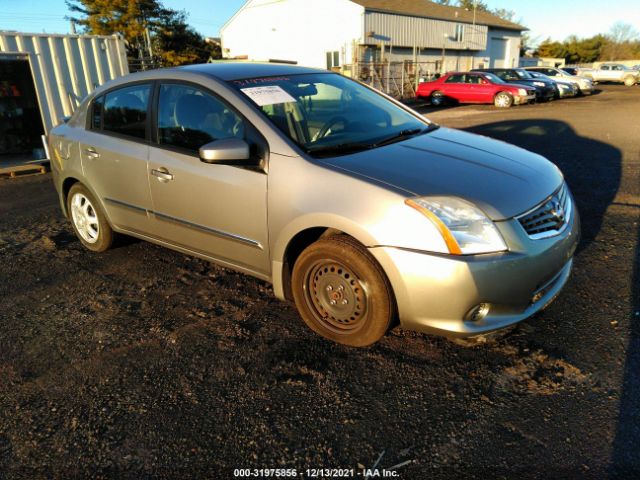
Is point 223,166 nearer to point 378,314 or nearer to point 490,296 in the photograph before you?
point 378,314

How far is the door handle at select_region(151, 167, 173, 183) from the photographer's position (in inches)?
136

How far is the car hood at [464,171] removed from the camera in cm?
256

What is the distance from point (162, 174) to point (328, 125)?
126 centimetres

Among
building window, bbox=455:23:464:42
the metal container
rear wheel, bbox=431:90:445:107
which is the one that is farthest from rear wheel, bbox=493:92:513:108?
building window, bbox=455:23:464:42

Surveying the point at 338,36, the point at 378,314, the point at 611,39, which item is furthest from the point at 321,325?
the point at 611,39

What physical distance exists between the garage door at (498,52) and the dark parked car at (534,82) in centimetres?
2136

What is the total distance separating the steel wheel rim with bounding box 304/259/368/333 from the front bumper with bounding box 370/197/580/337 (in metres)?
0.25

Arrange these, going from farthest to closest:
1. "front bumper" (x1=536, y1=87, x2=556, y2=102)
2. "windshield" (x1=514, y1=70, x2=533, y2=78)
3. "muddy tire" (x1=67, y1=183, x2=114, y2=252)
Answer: "windshield" (x1=514, y1=70, x2=533, y2=78), "front bumper" (x1=536, y1=87, x2=556, y2=102), "muddy tire" (x1=67, y1=183, x2=114, y2=252)

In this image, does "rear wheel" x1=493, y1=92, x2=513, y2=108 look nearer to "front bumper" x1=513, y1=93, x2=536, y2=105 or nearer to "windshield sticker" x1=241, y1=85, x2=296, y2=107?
"front bumper" x1=513, y1=93, x2=536, y2=105

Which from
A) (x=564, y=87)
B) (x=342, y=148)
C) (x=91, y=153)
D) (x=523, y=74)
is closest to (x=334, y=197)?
(x=342, y=148)

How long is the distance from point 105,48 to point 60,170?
6.58 meters

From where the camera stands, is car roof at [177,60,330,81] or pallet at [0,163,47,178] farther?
pallet at [0,163,47,178]

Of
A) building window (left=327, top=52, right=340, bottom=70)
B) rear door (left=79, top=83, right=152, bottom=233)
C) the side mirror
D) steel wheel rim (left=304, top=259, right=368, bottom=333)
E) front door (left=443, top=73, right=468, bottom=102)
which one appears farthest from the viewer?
building window (left=327, top=52, right=340, bottom=70)

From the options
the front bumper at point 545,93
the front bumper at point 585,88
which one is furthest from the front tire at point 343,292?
the front bumper at point 585,88
